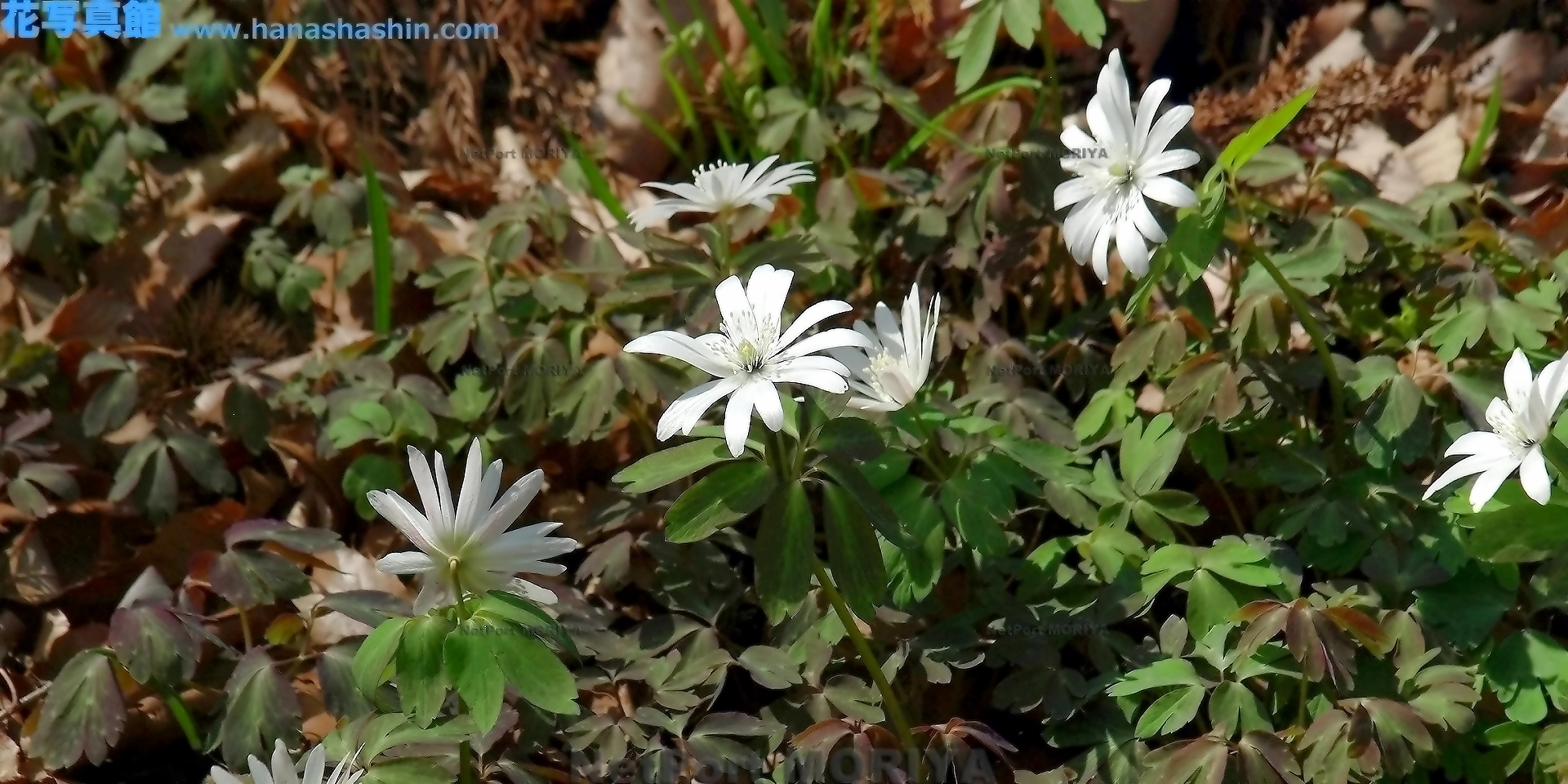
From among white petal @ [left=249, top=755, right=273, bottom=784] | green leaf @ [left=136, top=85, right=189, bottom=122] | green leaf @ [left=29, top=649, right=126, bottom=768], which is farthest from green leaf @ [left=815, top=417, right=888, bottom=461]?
green leaf @ [left=136, top=85, right=189, bottom=122]

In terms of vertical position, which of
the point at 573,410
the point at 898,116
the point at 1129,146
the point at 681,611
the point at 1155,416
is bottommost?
the point at 681,611

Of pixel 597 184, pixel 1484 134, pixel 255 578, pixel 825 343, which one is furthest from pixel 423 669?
pixel 1484 134

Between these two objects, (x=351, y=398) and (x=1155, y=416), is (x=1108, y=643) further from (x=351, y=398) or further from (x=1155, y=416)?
(x=351, y=398)

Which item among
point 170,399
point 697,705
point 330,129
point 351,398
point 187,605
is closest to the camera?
point 697,705

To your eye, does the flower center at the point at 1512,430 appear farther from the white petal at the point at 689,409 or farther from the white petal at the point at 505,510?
the white petal at the point at 505,510

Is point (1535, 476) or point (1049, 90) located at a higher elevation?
point (1049, 90)

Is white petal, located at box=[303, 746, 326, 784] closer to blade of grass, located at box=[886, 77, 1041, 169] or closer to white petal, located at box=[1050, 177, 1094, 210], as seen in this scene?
white petal, located at box=[1050, 177, 1094, 210]

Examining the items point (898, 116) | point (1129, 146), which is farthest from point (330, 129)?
point (1129, 146)

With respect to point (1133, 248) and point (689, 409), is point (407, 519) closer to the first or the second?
point (689, 409)
